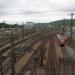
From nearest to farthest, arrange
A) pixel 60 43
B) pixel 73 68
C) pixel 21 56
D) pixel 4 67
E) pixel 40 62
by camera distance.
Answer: pixel 73 68 → pixel 4 67 → pixel 40 62 → pixel 21 56 → pixel 60 43

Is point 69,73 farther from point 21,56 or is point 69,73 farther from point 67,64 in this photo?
point 21,56

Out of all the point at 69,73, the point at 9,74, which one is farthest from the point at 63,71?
the point at 9,74

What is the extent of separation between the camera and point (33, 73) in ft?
76.8

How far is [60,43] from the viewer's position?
5175cm

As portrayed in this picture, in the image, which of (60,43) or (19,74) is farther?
(60,43)

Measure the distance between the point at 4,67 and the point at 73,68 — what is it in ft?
22.0

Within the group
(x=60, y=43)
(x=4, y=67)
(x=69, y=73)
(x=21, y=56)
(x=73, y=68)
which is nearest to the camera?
(x=69, y=73)

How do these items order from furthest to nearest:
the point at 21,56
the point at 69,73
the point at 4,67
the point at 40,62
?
the point at 21,56 < the point at 40,62 < the point at 4,67 < the point at 69,73

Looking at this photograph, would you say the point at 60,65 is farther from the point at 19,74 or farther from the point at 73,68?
the point at 19,74

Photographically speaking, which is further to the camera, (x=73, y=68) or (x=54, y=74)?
(x=73, y=68)

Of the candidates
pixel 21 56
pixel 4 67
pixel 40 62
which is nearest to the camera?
pixel 4 67

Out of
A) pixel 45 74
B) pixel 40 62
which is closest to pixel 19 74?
pixel 45 74

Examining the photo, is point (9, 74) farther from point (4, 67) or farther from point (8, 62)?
point (8, 62)

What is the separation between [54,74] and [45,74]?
0.78m
